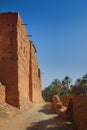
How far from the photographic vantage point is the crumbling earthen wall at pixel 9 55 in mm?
21734

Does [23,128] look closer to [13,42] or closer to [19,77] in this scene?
[19,77]

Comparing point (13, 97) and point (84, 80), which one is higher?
point (84, 80)

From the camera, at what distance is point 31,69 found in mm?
31438

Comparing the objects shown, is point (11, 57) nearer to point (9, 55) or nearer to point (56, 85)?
point (9, 55)

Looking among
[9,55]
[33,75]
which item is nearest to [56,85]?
[33,75]

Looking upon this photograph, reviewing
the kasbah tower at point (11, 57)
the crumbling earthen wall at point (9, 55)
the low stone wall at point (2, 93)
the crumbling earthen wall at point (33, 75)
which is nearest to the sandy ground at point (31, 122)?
the low stone wall at point (2, 93)

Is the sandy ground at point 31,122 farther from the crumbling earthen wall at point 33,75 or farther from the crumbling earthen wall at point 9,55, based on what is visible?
the crumbling earthen wall at point 33,75

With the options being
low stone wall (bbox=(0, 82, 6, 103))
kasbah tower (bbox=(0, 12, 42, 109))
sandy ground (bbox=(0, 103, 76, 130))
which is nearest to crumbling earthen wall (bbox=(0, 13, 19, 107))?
kasbah tower (bbox=(0, 12, 42, 109))

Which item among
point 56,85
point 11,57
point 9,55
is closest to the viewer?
point 11,57

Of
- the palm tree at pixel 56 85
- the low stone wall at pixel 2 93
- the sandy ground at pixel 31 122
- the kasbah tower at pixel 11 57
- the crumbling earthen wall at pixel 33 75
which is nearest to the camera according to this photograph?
the sandy ground at pixel 31 122

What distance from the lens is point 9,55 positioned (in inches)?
898

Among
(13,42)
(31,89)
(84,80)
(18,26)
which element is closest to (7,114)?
(13,42)

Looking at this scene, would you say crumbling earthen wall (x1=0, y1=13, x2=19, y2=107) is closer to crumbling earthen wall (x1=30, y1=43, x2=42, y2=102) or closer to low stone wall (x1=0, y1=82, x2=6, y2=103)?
low stone wall (x1=0, y1=82, x2=6, y2=103)

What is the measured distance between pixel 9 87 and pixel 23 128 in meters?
6.57
